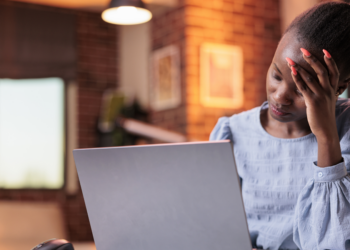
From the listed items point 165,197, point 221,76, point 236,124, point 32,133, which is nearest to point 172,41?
point 221,76

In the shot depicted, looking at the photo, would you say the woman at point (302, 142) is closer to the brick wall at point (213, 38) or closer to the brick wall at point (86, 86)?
the brick wall at point (213, 38)

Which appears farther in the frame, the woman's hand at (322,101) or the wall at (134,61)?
the wall at (134,61)

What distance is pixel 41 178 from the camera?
13.4 ft

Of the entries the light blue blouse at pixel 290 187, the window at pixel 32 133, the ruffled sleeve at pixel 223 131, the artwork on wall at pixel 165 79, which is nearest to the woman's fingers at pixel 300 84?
the light blue blouse at pixel 290 187

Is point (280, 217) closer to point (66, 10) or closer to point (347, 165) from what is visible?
point (347, 165)

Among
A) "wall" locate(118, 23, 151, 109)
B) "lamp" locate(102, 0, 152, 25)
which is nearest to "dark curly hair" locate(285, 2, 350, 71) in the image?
"lamp" locate(102, 0, 152, 25)

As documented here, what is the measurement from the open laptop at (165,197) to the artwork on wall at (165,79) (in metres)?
2.51

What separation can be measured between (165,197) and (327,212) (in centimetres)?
33

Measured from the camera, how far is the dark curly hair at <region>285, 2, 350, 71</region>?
851mm

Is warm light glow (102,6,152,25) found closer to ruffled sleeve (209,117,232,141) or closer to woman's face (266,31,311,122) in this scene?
ruffled sleeve (209,117,232,141)

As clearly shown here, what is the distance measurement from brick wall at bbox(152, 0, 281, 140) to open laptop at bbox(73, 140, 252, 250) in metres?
2.36

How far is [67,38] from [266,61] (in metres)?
1.95

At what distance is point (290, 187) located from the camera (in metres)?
0.95

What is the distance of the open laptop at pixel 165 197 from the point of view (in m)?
0.64
